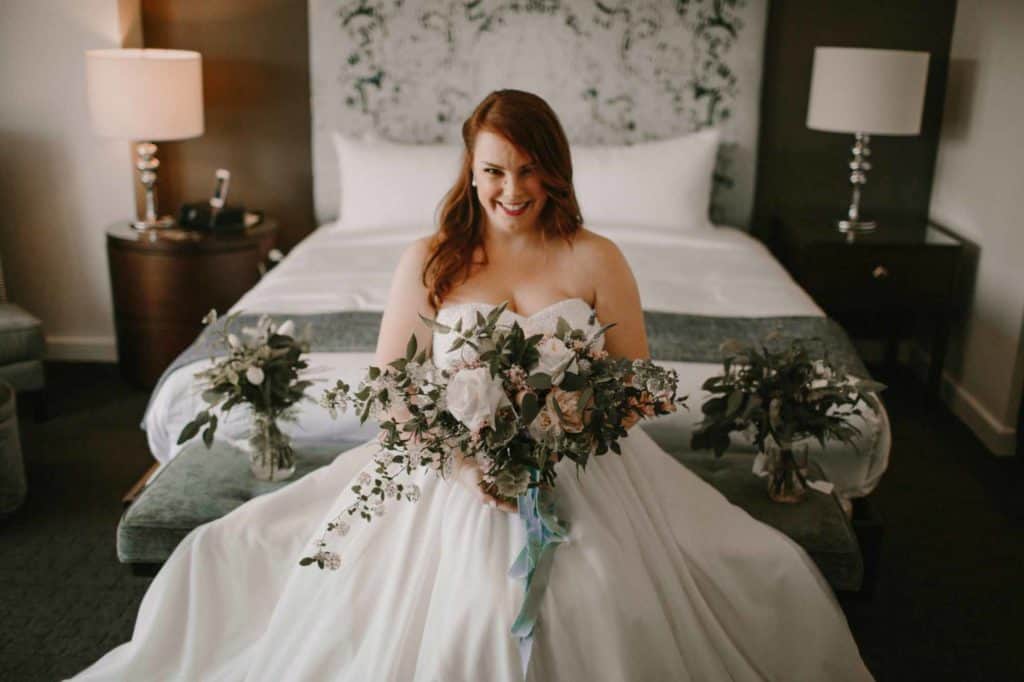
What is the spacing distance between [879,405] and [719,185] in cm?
193

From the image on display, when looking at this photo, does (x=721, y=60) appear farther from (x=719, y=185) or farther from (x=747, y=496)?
(x=747, y=496)

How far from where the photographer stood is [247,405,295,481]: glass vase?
2.61 metres

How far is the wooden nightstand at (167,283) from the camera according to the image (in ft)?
13.5

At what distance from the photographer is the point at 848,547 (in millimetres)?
2389

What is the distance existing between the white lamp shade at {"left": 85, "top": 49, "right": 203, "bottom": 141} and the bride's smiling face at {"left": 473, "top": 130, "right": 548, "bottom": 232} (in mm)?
2264

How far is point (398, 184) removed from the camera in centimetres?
434

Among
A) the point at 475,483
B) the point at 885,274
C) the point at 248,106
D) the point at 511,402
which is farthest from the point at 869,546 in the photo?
the point at 248,106

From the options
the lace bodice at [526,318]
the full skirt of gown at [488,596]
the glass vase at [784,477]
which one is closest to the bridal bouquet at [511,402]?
the full skirt of gown at [488,596]

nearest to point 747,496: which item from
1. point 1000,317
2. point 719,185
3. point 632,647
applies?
point 632,647

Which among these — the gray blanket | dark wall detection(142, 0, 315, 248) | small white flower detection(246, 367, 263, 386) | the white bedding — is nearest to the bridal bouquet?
small white flower detection(246, 367, 263, 386)

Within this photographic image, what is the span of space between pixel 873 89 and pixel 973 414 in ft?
4.27

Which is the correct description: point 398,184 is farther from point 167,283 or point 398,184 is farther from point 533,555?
point 533,555

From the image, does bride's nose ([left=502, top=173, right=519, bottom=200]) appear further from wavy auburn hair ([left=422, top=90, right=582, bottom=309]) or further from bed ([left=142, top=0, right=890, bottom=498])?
bed ([left=142, top=0, right=890, bottom=498])

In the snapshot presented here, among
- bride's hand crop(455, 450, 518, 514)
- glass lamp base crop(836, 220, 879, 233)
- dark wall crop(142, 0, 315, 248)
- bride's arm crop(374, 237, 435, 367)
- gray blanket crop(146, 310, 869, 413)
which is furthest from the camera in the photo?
dark wall crop(142, 0, 315, 248)
